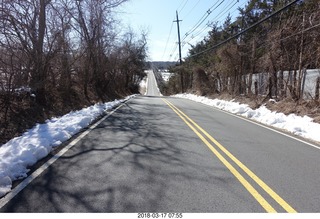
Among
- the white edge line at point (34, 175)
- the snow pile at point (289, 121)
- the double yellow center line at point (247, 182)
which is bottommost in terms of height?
the snow pile at point (289, 121)

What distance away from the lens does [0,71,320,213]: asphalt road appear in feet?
13.9

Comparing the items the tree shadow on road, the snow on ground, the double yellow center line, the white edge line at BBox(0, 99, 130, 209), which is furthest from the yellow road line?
the snow on ground

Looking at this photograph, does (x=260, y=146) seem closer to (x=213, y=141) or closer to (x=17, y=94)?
(x=213, y=141)

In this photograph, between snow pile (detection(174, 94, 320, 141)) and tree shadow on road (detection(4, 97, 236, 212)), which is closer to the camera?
tree shadow on road (detection(4, 97, 236, 212))

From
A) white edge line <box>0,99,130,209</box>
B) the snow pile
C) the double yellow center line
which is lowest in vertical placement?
the snow pile

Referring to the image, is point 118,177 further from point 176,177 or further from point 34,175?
point 34,175

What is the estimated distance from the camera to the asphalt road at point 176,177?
13.9 ft

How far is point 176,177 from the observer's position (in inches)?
212

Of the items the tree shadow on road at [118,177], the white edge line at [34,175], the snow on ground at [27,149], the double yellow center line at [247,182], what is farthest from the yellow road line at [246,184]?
the snow on ground at [27,149]

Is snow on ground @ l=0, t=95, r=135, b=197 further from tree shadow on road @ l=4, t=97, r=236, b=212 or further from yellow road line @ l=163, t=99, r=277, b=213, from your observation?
yellow road line @ l=163, t=99, r=277, b=213

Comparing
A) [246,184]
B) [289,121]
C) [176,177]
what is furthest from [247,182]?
[289,121]

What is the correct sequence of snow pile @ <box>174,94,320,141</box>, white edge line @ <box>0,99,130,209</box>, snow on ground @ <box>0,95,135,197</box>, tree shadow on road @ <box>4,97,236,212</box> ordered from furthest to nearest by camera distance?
snow pile @ <box>174,94,320,141</box> → snow on ground @ <box>0,95,135,197</box> → white edge line @ <box>0,99,130,209</box> → tree shadow on road @ <box>4,97,236,212</box>

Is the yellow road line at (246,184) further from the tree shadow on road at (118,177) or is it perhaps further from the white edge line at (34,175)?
the white edge line at (34,175)

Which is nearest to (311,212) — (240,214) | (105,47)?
(240,214)
